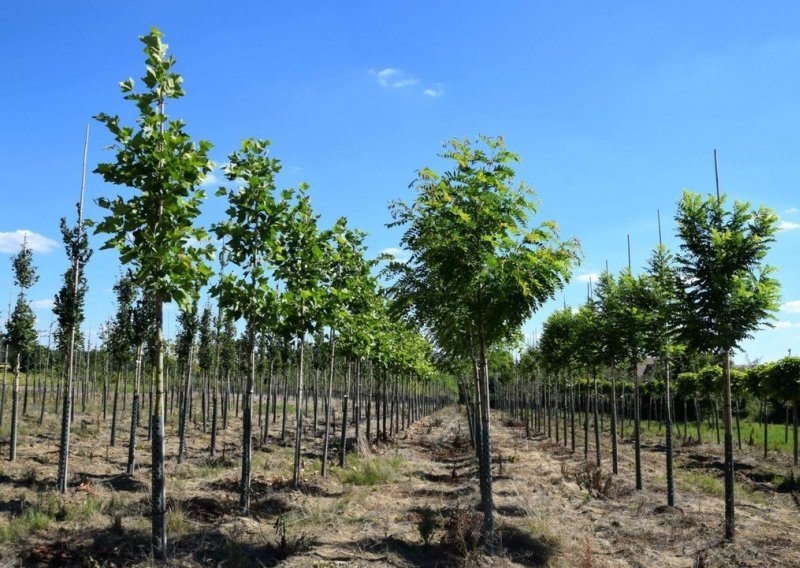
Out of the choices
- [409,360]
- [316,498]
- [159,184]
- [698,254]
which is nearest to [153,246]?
[159,184]

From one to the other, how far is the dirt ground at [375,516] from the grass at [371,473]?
0.06 m

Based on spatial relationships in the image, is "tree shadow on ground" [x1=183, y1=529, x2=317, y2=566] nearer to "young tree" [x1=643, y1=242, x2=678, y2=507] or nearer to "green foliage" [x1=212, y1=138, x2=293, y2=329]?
"green foliage" [x1=212, y1=138, x2=293, y2=329]

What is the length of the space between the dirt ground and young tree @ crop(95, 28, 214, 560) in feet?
6.30

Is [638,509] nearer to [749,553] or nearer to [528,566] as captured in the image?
[749,553]

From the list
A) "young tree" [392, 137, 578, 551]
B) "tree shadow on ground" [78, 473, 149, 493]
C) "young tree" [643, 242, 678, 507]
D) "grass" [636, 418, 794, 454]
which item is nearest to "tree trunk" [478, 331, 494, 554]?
"young tree" [392, 137, 578, 551]

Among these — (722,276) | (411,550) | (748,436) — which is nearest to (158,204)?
(411,550)

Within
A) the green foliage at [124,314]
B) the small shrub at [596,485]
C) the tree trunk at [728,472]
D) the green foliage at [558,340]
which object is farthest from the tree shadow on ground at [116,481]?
the green foliage at [558,340]

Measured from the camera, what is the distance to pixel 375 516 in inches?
464

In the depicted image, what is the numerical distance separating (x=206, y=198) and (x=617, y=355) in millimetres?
13146

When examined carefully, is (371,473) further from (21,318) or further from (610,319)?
(21,318)

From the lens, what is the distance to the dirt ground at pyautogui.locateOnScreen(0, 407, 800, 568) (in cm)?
888

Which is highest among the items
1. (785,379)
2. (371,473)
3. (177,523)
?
(785,379)

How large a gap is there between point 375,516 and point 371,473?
525cm

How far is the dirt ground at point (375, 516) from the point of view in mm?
8883
